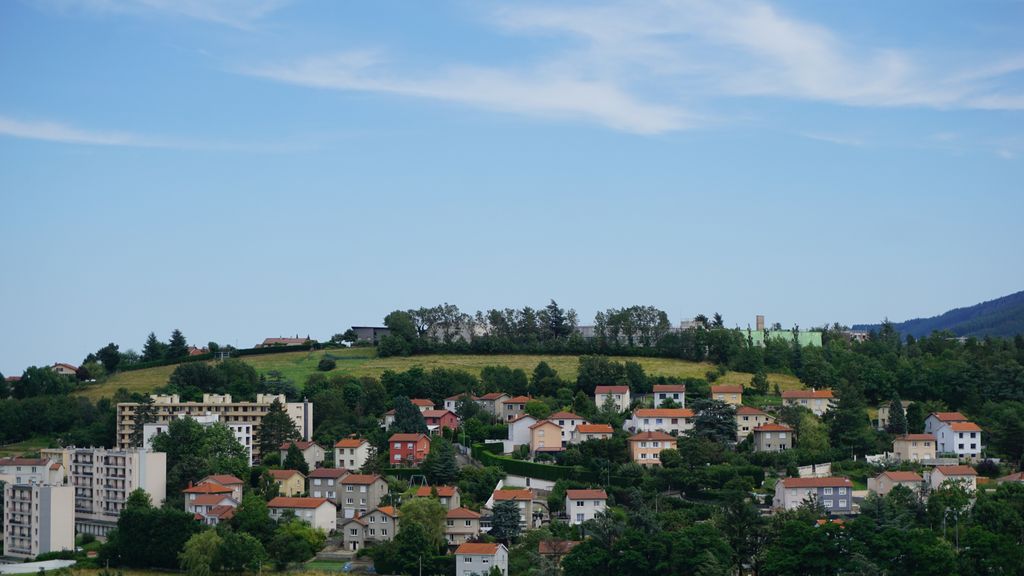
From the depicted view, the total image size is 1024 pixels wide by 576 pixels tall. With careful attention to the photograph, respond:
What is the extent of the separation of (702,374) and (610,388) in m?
8.49

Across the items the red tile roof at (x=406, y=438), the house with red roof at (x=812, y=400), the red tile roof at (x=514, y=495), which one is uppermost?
the house with red roof at (x=812, y=400)

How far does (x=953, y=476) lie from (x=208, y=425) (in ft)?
104

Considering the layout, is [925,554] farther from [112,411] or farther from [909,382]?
[112,411]

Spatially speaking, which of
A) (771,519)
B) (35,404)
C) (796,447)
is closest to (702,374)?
(796,447)

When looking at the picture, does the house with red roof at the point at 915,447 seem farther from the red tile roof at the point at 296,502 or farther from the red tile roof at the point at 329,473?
the red tile roof at the point at 296,502

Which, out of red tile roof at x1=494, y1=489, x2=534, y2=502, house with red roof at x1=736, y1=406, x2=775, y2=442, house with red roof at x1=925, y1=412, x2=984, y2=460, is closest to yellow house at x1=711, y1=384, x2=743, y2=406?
house with red roof at x1=736, y1=406, x2=775, y2=442

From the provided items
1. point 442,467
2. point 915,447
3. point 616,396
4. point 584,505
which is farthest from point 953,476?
point 442,467

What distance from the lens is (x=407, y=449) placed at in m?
58.2

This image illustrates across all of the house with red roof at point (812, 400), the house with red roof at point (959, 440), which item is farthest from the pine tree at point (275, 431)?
the house with red roof at point (959, 440)

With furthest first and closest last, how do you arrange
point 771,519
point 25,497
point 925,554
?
point 25,497
point 771,519
point 925,554

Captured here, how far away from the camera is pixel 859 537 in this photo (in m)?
42.7

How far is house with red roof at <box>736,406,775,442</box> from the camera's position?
58.1 metres

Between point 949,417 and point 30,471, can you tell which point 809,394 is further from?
point 30,471

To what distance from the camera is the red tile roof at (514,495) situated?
163 feet
